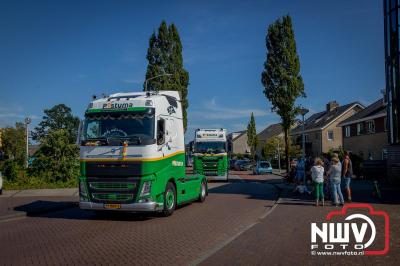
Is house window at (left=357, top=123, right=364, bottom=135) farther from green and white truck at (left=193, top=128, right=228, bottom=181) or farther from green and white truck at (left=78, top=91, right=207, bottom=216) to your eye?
green and white truck at (left=78, top=91, right=207, bottom=216)

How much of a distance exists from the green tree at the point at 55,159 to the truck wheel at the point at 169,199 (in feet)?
43.7

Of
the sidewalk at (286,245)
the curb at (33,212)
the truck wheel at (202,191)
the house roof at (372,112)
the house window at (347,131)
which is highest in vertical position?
the house roof at (372,112)

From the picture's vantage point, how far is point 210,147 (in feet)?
91.0

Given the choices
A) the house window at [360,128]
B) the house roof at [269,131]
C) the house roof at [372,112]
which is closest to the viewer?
the house roof at [372,112]

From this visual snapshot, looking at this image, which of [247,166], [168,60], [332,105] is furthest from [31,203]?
[332,105]

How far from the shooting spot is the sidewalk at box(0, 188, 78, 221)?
1332cm

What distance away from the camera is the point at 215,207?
576 inches

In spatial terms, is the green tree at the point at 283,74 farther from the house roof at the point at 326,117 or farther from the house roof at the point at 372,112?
the house roof at the point at 326,117

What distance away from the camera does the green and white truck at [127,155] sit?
11336 mm

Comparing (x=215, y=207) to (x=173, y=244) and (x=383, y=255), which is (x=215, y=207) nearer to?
(x=173, y=244)

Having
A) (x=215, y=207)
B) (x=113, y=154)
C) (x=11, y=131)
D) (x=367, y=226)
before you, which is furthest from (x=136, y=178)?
(x=11, y=131)

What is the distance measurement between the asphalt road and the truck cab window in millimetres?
2214

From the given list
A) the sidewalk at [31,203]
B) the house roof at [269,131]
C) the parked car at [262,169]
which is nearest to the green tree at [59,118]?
the house roof at [269,131]

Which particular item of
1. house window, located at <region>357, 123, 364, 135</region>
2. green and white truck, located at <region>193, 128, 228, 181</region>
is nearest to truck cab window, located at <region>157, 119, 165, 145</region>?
green and white truck, located at <region>193, 128, 228, 181</region>
